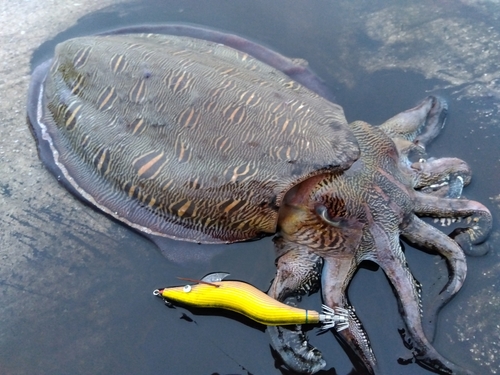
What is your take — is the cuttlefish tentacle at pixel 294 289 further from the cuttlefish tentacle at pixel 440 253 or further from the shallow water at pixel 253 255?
the cuttlefish tentacle at pixel 440 253

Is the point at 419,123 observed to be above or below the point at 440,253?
above

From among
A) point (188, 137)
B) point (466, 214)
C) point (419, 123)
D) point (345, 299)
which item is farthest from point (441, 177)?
point (188, 137)

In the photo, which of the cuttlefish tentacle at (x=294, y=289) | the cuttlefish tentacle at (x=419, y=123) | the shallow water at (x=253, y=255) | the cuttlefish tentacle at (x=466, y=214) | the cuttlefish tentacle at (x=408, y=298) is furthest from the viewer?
the cuttlefish tentacle at (x=419, y=123)

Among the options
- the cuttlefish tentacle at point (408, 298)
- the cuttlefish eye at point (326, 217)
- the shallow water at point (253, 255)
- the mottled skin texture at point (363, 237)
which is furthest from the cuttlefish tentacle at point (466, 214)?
the cuttlefish eye at point (326, 217)

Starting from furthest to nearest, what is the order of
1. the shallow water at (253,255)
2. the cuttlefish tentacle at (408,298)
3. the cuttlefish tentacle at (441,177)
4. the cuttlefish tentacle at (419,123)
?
the cuttlefish tentacle at (419,123), the cuttlefish tentacle at (441,177), the shallow water at (253,255), the cuttlefish tentacle at (408,298)

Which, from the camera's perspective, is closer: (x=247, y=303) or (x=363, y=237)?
(x=247, y=303)

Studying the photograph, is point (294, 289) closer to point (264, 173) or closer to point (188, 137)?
point (264, 173)

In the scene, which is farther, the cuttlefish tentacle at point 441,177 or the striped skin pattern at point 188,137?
the cuttlefish tentacle at point 441,177
